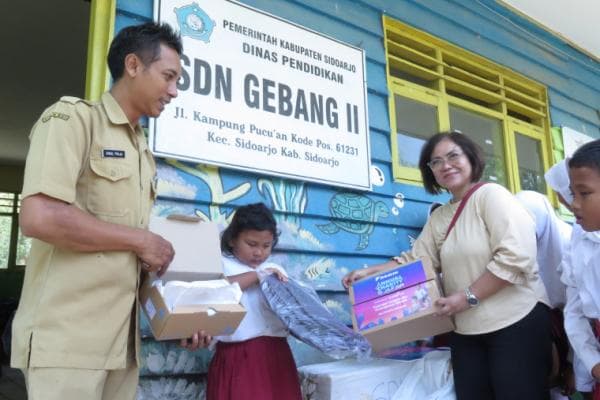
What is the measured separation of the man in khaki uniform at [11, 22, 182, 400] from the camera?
1.18m

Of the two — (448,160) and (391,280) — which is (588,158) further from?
(391,280)

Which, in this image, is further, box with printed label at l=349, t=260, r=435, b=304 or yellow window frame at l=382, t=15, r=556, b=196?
yellow window frame at l=382, t=15, r=556, b=196

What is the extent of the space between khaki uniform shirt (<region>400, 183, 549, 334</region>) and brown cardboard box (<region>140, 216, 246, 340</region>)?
1024 millimetres

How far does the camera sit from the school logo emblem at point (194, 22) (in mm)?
2266

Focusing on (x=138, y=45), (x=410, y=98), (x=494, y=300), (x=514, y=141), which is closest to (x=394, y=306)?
(x=494, y=300)

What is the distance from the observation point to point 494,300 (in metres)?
1.98

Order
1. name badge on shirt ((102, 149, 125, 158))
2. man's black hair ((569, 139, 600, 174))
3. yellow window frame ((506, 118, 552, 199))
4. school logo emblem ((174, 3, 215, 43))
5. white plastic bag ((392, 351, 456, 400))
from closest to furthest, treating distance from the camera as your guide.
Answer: name badge on shirt ((102, 149, 125, 158)) → man's black hair ((569, 139, 600, 174)) → white plastic bag ((392, 351, 456, 400)) → school logo emblem ((174, 3, 215, 43)) → yellow window frame ((506, 118, 552, 199))

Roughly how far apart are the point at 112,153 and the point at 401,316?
4.09ft

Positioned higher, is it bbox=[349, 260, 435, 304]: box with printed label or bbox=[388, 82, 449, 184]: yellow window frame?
bbox=[388, 82, 449, 184]: yellow window frame

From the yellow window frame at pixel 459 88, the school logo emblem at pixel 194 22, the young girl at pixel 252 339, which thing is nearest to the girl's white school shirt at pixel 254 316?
the young girl at pixel 252 339

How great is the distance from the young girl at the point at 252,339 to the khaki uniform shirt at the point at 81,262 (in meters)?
0.54

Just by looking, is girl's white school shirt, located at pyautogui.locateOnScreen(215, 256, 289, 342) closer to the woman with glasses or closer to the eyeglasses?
the woman with glasses

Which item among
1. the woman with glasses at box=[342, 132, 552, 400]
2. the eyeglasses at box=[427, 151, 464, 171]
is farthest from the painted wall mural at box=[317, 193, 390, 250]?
the eyeglasses at box=[427, 151, 464, 171]

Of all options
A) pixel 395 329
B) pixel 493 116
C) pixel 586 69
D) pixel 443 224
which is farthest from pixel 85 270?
pixel 586 69
